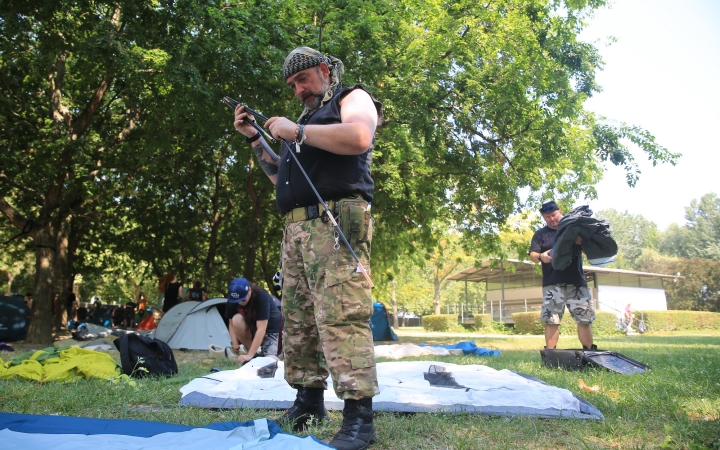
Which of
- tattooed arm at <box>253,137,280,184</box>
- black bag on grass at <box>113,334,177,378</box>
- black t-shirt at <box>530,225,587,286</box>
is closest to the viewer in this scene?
tattooed arm at <box>253,137,280,184</box>

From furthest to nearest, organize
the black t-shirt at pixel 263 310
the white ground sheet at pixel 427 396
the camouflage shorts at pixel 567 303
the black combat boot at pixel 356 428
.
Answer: the black t-shirt at pixel 263 310 → the camouflage shorts at pixel 567 303 → the white ground sheet at pixel 427 396 → the black combat boot at pixel 356 428

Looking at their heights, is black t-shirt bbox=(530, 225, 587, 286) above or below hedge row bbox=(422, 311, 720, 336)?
above

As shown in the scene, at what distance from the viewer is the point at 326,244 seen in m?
2.67

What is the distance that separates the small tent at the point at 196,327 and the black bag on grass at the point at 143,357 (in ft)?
16.7

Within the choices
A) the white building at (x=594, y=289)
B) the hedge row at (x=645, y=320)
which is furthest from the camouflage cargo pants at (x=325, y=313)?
the white building at (x=594, y=289)

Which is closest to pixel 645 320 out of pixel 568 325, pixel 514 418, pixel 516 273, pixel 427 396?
pixel 568 325

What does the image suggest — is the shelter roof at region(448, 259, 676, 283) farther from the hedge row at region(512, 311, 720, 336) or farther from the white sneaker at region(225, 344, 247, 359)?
the white sneaker at region(225, 344, 247, 359)

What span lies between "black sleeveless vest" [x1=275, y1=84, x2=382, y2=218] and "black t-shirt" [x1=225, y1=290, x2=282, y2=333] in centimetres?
355

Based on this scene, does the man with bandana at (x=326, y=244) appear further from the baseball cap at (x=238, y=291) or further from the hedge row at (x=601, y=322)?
the hedge row at (x=601, y=322)

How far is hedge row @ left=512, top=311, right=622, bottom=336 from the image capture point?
2223cm

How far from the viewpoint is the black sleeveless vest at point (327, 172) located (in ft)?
9.02

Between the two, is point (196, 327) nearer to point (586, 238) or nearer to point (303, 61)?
point (586, 238)

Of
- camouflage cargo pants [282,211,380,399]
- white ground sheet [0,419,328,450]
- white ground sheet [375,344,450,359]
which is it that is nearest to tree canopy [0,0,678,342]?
white ground sheet [375,344,450,359]

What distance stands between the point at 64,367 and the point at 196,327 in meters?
6.22
